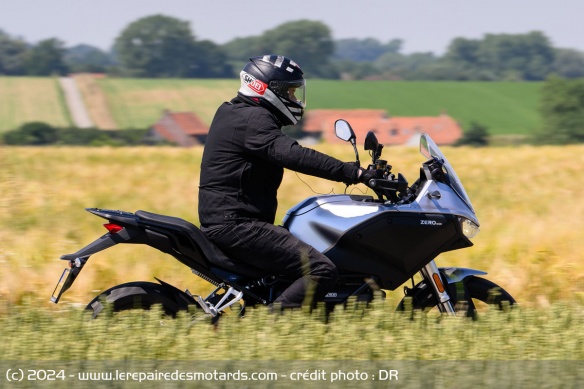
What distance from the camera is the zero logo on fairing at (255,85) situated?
596 centimetres

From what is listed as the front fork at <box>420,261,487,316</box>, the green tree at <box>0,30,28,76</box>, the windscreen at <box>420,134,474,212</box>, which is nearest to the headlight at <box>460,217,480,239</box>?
the windscreen at <box>420,134,474,212</box>

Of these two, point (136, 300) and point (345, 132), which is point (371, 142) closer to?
point (345, 132)

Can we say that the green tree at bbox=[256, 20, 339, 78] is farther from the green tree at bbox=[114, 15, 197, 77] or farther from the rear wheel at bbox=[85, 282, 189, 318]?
the rear wheel at bbox=[85, 282, 189, 318]

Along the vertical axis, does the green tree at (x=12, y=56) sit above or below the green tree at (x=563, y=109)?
below

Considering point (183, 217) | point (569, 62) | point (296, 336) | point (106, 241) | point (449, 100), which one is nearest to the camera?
point (296, 336)

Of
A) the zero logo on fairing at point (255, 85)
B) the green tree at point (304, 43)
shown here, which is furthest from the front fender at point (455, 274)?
the green tree at point (304, 43)

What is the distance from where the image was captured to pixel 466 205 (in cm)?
620

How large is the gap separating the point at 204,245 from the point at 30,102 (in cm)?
6833

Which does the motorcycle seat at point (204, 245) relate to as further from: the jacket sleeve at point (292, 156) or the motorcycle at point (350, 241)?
the jacket sleeve at point (292, 156)

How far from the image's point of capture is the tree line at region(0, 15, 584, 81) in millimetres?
99438

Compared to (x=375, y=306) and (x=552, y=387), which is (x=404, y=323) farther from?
(x=552, y=387)

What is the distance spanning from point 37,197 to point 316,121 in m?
45.8

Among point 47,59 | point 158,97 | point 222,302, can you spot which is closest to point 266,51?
point 47,59

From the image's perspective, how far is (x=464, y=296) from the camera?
628cm
